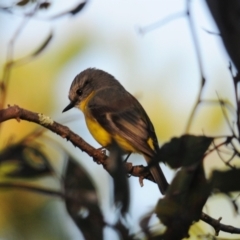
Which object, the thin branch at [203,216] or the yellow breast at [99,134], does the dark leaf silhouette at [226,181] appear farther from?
the yellow breast at [99,134]

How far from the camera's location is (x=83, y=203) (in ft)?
3.26

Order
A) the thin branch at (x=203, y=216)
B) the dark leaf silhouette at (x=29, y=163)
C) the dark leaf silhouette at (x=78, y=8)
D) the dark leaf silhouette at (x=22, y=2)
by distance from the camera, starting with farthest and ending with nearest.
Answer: the dark leaf silhouette at (x=78, y=8) → the dark leaf silhouette at (x=22, y=2) → the dark leaf silhouette at (x=29, y=163) → the thin branch at (x=203, y=216)

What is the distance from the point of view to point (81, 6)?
183cm

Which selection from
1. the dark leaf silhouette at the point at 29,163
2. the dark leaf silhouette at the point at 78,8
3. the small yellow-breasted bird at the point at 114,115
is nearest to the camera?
the dark leaf silhouette at the point at 29,163

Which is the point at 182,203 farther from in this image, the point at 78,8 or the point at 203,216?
the point at 78,8

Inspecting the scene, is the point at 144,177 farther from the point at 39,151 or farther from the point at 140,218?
the point at 140,218

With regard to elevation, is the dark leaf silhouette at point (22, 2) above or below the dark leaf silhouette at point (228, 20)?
above

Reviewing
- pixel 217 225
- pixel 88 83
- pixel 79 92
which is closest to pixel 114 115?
pixel 79 92

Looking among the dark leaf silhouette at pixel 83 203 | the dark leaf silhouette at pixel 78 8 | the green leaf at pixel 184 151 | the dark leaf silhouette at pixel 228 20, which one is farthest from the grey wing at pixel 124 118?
the dark leaf silhouette at pixel 228 20

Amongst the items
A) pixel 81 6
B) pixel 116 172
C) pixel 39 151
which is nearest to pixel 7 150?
pixel 39 151

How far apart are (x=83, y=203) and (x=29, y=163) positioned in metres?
0.31

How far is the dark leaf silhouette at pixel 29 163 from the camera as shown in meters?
1.22

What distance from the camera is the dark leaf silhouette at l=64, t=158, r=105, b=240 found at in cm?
98

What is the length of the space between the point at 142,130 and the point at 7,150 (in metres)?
1.84
